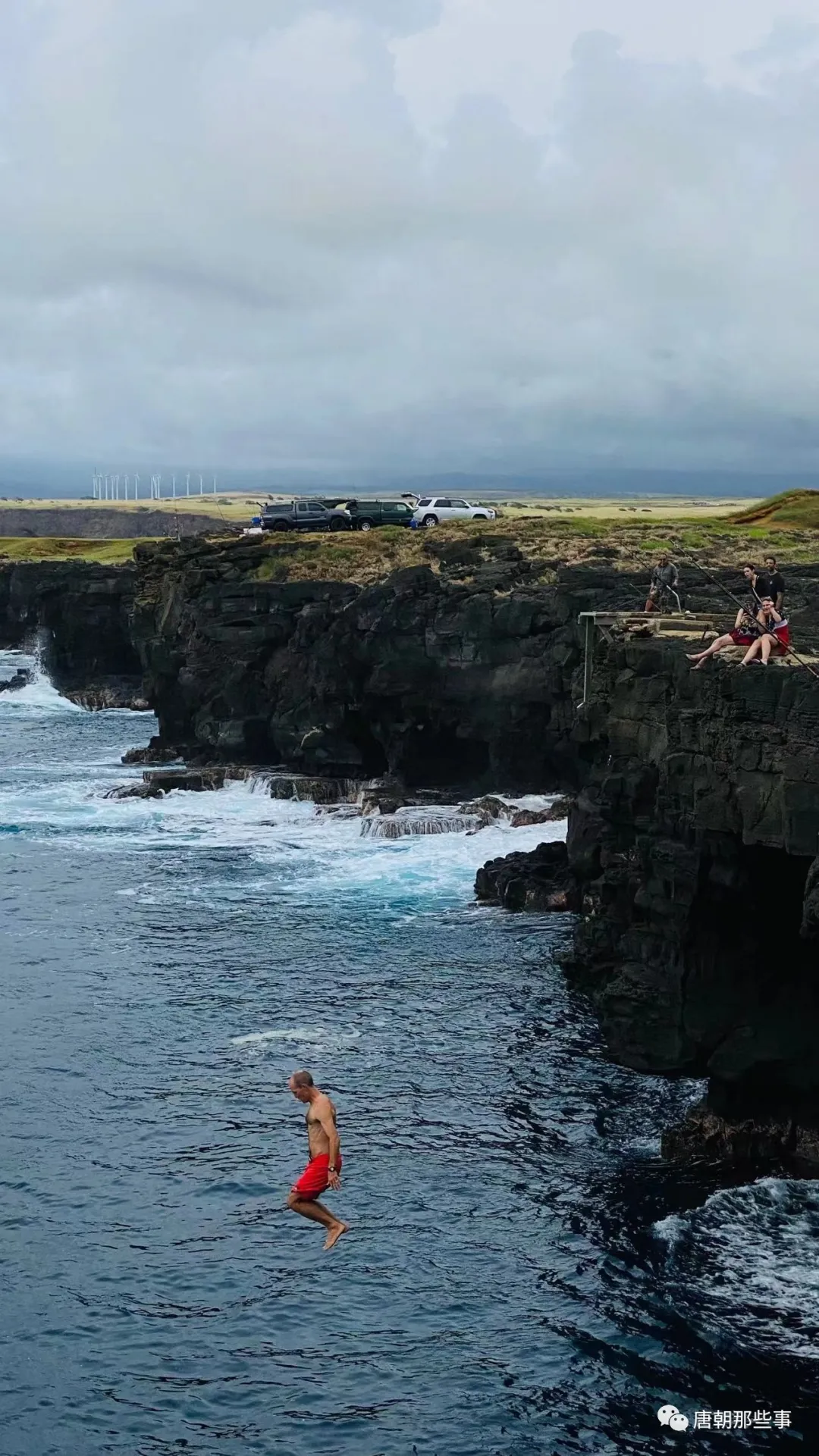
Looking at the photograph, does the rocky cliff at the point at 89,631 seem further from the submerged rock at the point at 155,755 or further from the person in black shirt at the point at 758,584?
the person in black shirt at the point at 758,584

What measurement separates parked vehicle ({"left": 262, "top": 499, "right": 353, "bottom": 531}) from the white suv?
467 cm

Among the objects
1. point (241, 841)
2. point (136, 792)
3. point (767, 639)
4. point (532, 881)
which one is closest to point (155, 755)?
point (136, 792)

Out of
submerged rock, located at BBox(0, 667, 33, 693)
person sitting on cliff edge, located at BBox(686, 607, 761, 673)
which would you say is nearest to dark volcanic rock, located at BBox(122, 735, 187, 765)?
submerged rock, located at BBox(0, 667, 33, 693)

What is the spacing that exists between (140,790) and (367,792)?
1213 centimetres

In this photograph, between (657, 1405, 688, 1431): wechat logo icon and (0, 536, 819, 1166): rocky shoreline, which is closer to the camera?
(657, 1405, 688, 1431): wechat logo icon

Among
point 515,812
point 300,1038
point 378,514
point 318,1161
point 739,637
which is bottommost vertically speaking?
point 300,1038

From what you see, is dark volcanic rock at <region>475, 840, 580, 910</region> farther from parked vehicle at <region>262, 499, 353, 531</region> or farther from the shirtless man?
parked vehicle at <region>262, 499, 353, 531</region>

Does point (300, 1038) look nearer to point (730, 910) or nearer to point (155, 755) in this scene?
point (730, 910)

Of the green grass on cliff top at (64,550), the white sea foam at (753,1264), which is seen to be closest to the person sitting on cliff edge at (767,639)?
the white sea foam at (753,1264)

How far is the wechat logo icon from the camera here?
2428 cm

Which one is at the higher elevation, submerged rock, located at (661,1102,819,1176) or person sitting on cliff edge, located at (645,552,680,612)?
person sitting on cliff edge, located at (645,552,680,612)

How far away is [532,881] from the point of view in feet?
177

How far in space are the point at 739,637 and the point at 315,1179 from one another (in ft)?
52.8

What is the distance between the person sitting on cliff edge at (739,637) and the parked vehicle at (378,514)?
66.0m
